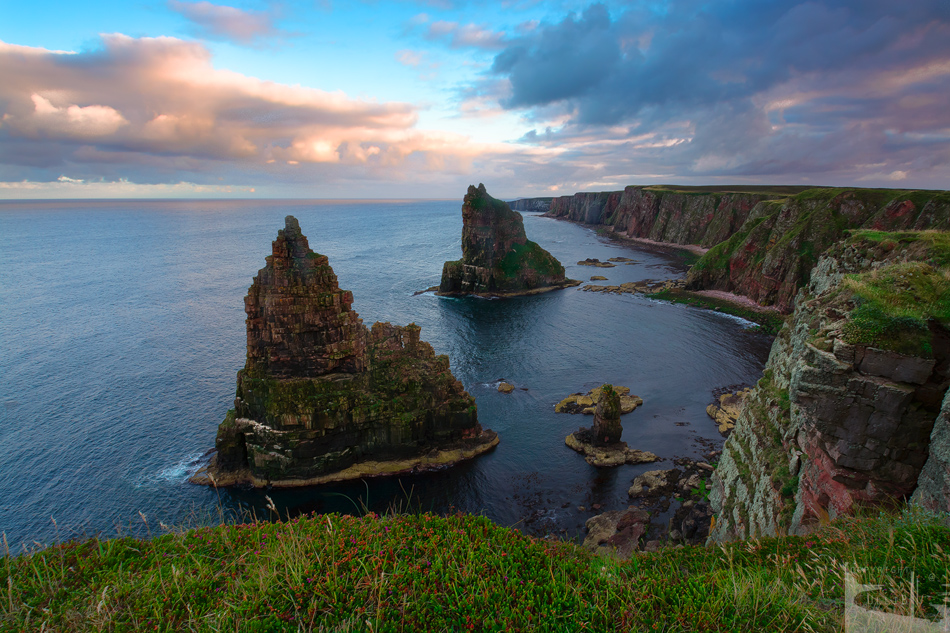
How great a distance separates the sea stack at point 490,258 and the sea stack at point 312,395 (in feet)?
235

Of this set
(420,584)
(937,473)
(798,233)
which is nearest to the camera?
(420,584)

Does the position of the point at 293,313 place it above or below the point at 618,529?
above

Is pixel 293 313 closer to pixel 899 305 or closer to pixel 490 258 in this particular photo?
pixel 899 305

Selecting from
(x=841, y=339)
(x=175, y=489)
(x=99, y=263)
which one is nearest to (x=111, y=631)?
(x=841, y=339)

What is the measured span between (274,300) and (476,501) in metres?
26.6

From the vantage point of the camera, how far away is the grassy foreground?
28.7 feet

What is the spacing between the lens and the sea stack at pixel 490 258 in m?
116

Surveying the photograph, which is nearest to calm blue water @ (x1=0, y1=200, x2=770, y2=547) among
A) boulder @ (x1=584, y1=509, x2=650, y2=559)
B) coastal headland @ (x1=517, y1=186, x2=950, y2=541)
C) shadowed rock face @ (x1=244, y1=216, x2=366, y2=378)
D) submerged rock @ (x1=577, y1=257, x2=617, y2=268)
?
boulder @ (x1=584, y1=509, x2=650, y2=559)

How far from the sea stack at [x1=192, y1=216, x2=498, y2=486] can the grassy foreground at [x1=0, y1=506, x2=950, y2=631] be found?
30.3m

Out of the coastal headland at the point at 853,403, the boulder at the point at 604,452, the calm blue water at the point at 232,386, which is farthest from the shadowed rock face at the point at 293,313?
the coastal headland at the point at 853,403

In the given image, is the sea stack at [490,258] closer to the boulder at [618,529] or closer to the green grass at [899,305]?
the boulder at [618,529]

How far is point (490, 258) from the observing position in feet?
383

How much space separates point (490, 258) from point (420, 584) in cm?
10944

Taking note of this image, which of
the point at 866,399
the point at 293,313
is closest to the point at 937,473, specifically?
the point at 866,399
